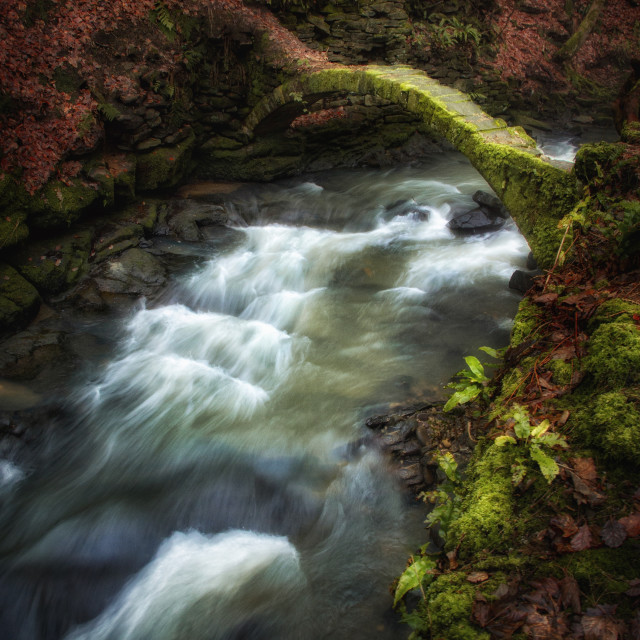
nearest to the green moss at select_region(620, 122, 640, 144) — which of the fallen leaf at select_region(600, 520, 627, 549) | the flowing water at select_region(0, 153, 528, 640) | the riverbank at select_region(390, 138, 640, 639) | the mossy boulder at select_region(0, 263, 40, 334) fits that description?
the riverbank at select_region(390, 138, 640, 639)

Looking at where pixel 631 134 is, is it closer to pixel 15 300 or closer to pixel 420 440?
pixel 420 440

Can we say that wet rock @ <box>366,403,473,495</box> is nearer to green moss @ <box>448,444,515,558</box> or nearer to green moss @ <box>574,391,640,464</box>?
green moss @ <box>448,444,515,558</box>

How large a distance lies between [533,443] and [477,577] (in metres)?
0.78

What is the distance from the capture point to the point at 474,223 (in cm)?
987

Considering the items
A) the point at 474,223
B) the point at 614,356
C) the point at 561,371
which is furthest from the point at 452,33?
the point at 614,356

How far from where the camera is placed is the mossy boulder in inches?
285

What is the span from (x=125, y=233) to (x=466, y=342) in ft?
22.4

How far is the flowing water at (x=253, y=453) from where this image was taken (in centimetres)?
402

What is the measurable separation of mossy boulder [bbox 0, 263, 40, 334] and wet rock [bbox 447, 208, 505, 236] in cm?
815

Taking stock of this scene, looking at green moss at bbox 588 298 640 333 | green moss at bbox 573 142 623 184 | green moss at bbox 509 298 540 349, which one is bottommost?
green moss at bbox 509 298 540 349

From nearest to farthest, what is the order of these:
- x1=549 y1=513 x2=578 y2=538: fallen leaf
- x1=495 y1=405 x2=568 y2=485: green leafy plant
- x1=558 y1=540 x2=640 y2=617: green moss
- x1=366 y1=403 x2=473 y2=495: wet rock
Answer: x1=558 y1=540 x2=640 y2=617: green moss < x1=549 y1=513 x2=578 y2=538: fallen leaf < x1=495 y1=405 x2=568 y2=485: green leafy plant < x1=366 y1=403 x2=473 y2=495: wet rock

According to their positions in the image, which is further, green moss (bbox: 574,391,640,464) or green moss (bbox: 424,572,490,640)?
green moss (bbox: 574,391,640,464)

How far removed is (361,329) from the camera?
7.48 meters

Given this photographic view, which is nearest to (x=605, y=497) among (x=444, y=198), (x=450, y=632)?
(x=450, y=632)
